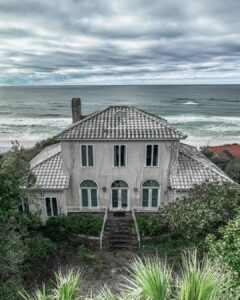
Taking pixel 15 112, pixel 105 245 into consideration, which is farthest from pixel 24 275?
pixel 15 112

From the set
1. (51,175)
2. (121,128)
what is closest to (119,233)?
(51,175)

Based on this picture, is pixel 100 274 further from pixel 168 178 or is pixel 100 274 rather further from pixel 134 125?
pixel 134 125

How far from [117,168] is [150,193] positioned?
3.26 meters

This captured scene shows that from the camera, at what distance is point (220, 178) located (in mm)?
17859

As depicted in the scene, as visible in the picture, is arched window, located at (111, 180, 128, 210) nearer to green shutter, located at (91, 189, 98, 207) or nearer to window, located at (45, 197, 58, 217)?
green shutter, located at (91, 189, 98, 207)

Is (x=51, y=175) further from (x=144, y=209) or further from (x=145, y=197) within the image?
(x=144, y=209)

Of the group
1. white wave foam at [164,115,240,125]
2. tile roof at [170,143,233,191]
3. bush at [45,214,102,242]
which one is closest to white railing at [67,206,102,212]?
bush at [45,214,102,242]

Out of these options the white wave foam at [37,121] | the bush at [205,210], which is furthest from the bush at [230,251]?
the white wave foam at [37,121]

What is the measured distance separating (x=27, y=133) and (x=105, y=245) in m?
53.4

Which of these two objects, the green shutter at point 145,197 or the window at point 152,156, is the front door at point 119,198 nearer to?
the green shutter at point 145,197

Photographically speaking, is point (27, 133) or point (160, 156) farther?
point (27, 133)

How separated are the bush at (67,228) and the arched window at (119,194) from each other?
266 centimetres

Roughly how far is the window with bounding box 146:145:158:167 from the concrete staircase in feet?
14.4

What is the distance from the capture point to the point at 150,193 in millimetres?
19172
